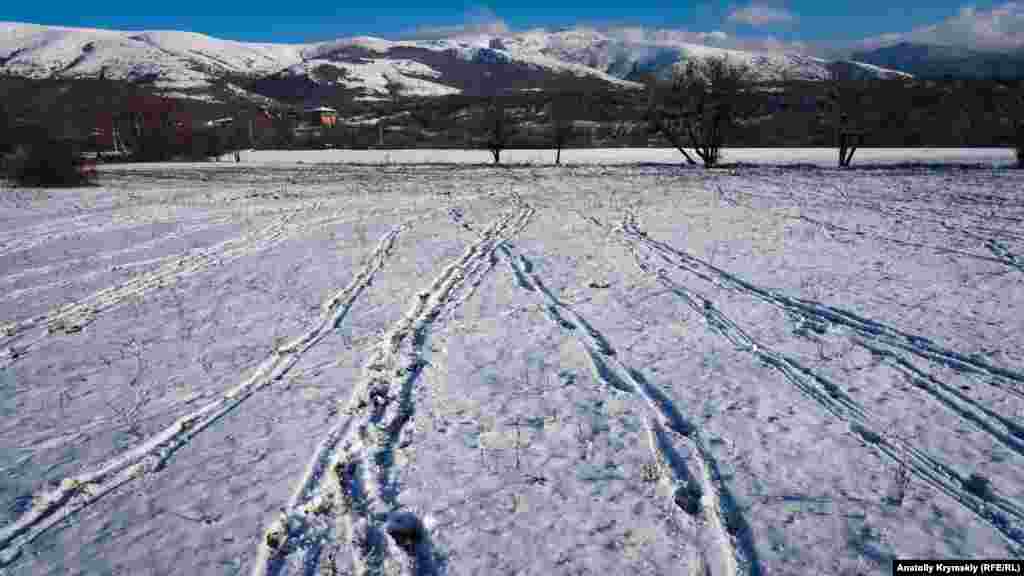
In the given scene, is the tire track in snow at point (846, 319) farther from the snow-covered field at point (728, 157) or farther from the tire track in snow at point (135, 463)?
the snow-covered field at point (728, 157)

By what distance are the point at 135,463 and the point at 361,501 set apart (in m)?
2.45

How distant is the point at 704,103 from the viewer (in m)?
40.2

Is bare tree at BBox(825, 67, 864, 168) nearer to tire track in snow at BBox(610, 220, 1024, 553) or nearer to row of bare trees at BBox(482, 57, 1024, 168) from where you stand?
row of bare trees at BBox(482, 57, 1024, 168)

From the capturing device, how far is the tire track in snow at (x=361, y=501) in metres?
3.95

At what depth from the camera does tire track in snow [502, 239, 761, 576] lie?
396 centimetres

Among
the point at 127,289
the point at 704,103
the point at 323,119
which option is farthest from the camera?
the point at 323,119

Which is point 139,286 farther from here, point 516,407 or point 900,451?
point 900,451

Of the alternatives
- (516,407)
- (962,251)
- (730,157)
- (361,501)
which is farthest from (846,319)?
(730,157)

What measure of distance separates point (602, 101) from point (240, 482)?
122 m

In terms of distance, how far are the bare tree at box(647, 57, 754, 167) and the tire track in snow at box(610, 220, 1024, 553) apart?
34.9m

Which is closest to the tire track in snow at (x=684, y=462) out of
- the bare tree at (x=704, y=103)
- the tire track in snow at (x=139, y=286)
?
the tire track in snow at (x=139, y=286)

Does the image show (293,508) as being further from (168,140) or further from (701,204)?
(168,140)

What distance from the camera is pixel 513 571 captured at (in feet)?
12.6

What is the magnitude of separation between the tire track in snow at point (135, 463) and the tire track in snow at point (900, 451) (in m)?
6.47
